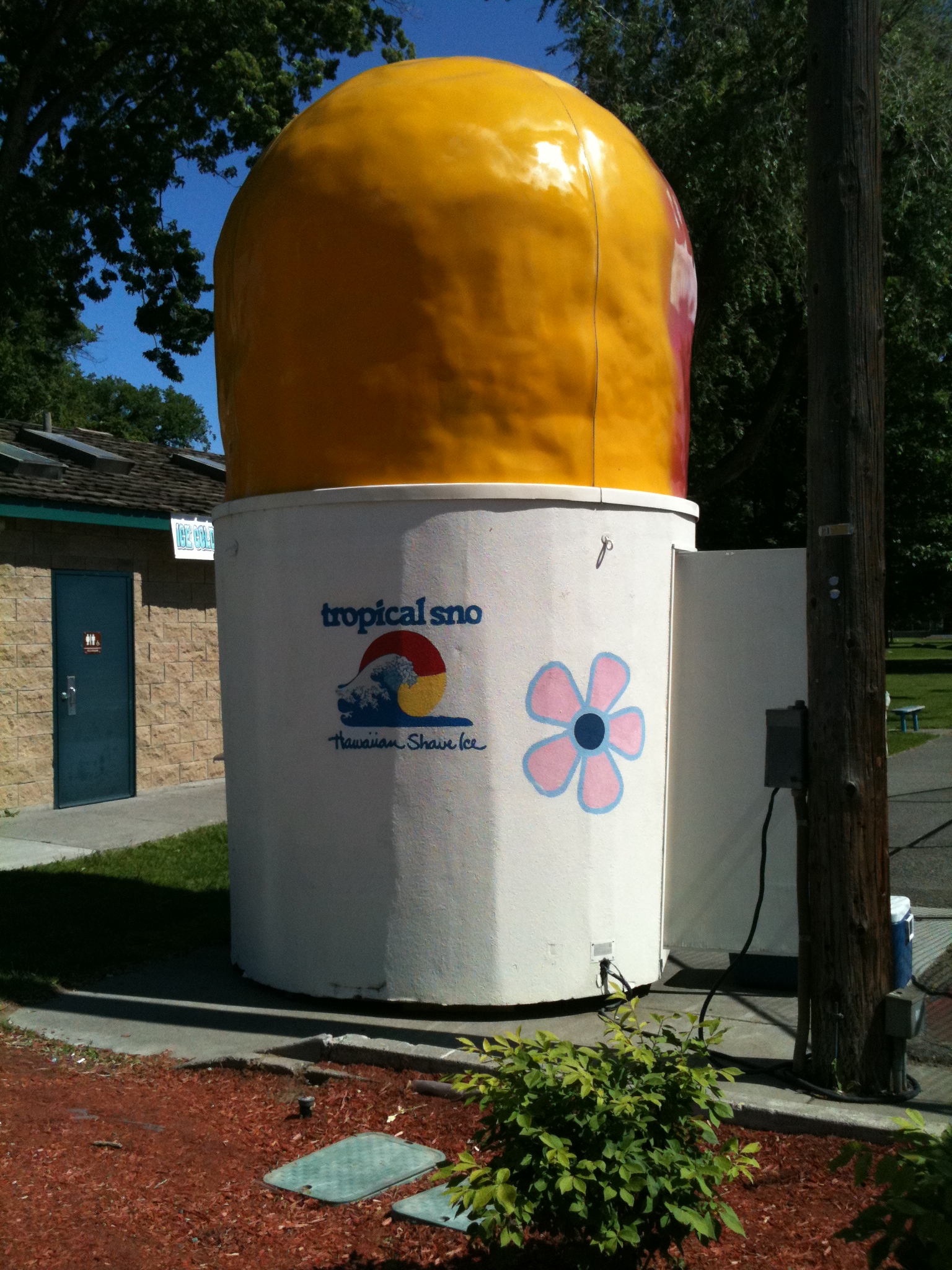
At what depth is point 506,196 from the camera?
6.29m

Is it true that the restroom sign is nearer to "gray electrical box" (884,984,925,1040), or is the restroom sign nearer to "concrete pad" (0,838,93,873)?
"concrete pad" (0,838,93,873)

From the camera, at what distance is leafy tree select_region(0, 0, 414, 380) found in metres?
17.5

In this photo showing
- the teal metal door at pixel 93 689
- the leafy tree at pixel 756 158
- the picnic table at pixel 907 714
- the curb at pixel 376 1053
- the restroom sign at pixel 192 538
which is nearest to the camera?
the curb at pixel 376 1053

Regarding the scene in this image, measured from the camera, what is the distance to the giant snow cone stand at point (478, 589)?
20.5 ft

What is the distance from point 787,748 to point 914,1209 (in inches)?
114

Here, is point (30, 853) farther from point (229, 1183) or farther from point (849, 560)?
point (849, 560)

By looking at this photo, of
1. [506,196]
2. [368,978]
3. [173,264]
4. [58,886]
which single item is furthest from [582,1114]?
[173,264]

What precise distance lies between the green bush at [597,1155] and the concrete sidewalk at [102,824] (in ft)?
25.8

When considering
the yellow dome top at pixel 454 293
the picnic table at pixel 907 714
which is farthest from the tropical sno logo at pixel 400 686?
the picnic table at pixel 907 714

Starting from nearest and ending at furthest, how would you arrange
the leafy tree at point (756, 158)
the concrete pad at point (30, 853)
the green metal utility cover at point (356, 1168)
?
the green metal utility cover at point (356, 1168) → the concrete pad at point (30, 853) → the leafy tree at point (756, 158)

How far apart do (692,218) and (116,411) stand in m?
56.6

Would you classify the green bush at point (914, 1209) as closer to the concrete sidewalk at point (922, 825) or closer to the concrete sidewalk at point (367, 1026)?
the concrete sidewalk at point (367, 1026)

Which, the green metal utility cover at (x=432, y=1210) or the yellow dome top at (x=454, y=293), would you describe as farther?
the yellow dome top at (x=454, y=293)

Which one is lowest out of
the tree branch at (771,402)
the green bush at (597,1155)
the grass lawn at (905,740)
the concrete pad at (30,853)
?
the grass lawn at (905,740)
